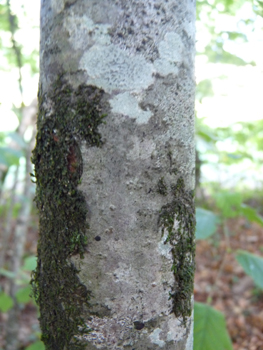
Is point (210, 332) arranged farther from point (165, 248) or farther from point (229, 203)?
point (165, 248)

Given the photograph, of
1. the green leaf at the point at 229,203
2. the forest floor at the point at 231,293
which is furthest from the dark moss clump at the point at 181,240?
the forest floor at the point at 231,293

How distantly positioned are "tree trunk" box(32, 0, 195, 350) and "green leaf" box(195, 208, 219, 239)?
1.10 m

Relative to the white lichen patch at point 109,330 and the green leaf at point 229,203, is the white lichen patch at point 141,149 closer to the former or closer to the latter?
the white lichen patch at point 109,330

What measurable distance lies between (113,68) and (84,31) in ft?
0.43

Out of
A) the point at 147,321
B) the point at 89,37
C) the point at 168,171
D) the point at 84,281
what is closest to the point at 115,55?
the point at 89,37

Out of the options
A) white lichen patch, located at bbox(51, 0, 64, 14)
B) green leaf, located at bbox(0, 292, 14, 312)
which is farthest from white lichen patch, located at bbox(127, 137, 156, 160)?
green leaf, located at bbox(0, 292, 14, 312)

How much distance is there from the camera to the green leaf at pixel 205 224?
6.15 feet

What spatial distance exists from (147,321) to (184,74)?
0.71 metres

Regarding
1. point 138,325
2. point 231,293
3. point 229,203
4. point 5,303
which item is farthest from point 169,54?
point 231,293

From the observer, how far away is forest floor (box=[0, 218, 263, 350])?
360 centimetres

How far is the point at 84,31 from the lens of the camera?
2.40 feet

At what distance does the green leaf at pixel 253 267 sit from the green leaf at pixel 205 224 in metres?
0.26

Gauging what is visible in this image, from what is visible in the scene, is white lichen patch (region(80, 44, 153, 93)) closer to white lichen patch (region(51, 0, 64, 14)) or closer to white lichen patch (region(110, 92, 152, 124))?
white lichen patch (region(110, 92, 152, 124))

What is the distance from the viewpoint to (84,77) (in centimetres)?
73
